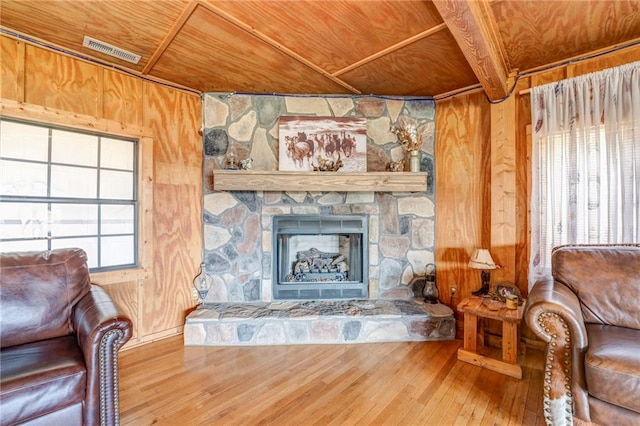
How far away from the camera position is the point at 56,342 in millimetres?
1473

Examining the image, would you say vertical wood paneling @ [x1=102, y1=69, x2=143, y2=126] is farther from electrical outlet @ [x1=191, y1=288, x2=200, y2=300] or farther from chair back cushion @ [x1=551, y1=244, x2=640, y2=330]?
chair back cushion @ [x1=551, y1=244, x2=640, y2=330]

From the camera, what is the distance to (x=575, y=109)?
2100 millimetres

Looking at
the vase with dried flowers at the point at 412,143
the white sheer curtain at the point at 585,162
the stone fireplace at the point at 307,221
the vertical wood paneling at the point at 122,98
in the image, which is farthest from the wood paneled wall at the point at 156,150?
the white sheer curtain at the point at 585,162

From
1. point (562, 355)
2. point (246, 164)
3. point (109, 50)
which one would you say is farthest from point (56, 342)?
point (562, 355)

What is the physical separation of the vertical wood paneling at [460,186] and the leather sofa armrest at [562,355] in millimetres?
1222

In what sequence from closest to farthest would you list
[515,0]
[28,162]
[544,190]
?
[515,0] < [28,162] < [544,190]

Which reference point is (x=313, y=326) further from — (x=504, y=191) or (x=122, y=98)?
(x=122, y=98)

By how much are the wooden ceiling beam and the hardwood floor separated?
2.23 m

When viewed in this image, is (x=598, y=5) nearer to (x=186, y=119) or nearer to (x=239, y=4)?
(x=239, y=4)

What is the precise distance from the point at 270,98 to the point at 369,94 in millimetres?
1038

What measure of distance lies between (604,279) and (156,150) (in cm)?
354

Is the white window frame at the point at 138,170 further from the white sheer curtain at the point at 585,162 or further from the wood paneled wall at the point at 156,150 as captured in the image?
the white sheer curtain at the point at 585,162

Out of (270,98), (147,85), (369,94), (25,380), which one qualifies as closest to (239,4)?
(270,98)

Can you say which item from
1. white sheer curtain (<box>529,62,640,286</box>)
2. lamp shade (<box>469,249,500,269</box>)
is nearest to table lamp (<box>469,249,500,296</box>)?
lamp shade (<box>469,249,500,269</box>)
